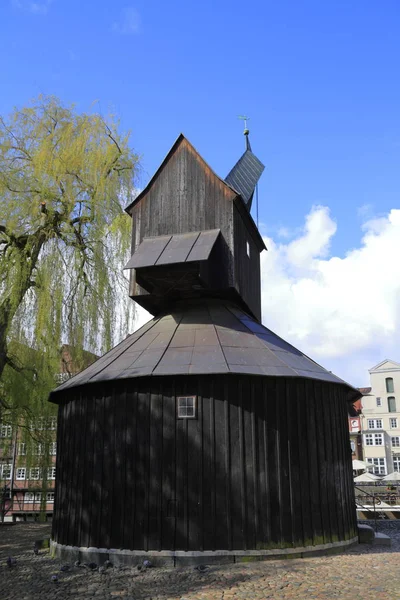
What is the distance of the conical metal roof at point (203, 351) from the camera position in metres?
11.0

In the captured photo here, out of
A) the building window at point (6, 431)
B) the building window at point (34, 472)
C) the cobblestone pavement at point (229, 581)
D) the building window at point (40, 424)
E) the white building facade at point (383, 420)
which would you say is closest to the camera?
the cobblestone pavement at point (229, 581)

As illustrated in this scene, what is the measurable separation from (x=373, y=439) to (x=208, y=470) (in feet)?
156

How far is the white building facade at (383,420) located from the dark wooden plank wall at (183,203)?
4480cm

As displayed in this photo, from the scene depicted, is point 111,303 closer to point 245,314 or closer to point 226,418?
point 245,314

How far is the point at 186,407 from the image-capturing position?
10.7 metres

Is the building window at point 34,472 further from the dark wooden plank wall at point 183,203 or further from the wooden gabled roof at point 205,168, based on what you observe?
the wooden gabled roof at point 205,168

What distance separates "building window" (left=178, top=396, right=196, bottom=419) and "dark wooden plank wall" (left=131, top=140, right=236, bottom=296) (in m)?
4.29

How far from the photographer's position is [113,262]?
1777 cm

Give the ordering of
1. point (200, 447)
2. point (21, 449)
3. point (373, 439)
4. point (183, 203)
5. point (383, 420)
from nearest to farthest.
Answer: point (200, 447), point (183, 203), point (21, 449), point (373, 439), point (383, 420)

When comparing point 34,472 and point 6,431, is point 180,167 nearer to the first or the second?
point 34,472

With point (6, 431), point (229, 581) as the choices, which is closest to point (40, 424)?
point (6, 431)

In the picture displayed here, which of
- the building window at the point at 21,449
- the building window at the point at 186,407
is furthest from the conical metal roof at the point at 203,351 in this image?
the building window at the point at 21,449

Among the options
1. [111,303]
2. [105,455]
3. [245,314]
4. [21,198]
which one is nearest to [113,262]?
[111,303]

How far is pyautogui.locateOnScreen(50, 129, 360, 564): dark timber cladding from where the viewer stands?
10234 mm
